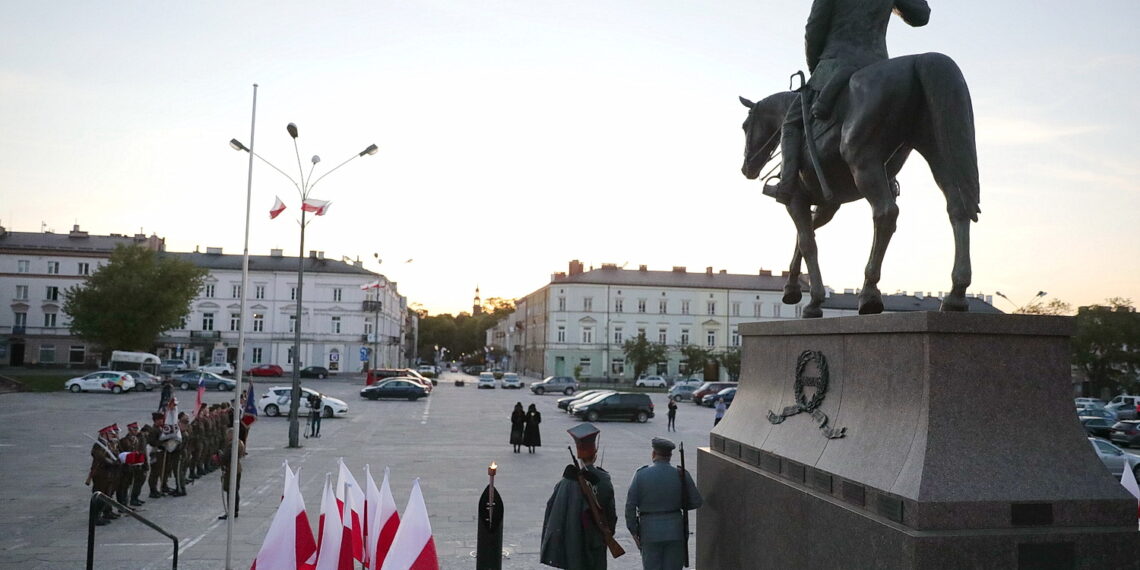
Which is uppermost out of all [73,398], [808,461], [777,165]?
[777,165]

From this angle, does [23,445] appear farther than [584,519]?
Yes

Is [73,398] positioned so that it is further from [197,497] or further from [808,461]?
[808,461]

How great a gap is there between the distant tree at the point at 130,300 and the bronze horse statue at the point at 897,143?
58.0 m

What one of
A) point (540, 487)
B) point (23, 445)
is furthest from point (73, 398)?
point (540, 487)

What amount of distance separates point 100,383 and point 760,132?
156 feet

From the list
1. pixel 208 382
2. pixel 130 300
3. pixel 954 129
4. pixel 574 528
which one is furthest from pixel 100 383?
pixel 954 129

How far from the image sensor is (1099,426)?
3012cm

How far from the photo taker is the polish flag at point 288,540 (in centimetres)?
650

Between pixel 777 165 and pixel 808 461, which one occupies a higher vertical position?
pixel 777 165

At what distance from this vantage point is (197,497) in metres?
14.0

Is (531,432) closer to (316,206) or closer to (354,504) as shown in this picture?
(316,206)

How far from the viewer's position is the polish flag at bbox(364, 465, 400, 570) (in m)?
6.64

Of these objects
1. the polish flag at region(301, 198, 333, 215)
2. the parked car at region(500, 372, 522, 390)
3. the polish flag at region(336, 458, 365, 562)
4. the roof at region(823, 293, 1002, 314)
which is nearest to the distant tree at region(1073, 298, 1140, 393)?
the roof at region(823, 293, 1002, 314)

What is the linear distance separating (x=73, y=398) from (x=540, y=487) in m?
35.1
